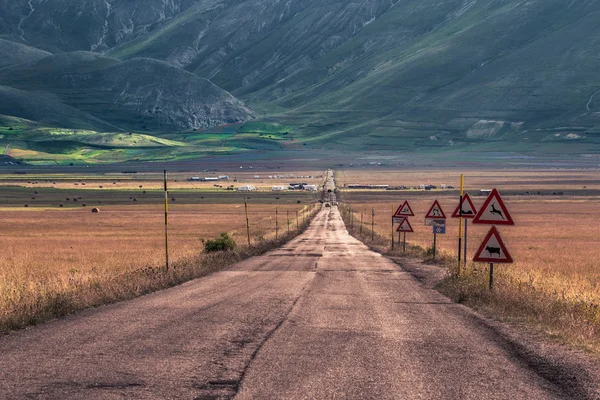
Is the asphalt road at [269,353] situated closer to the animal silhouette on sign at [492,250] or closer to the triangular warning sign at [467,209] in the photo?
the animal silhouette on sign at [492,250]

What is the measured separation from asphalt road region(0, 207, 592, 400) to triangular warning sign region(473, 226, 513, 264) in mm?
1492

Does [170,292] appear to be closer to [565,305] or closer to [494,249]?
[494,249]

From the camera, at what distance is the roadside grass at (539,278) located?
615 inches

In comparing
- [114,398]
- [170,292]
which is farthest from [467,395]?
→ [170,292]

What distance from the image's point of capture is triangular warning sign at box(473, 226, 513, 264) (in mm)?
19156

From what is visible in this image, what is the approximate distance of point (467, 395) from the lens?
32.8ft

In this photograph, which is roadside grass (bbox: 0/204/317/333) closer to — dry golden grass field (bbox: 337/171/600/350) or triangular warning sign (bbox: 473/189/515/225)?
triangular warning sign (bbox: 473/189/515/225)

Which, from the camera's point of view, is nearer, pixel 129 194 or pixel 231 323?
pixel 231 323

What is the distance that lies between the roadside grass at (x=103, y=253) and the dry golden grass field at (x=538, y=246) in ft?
28.7

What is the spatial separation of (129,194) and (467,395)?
149281mm

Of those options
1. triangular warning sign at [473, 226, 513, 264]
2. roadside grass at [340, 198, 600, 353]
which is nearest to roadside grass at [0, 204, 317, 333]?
roadside grass at [340, 198, 600, 353]

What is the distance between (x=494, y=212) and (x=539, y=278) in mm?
7915

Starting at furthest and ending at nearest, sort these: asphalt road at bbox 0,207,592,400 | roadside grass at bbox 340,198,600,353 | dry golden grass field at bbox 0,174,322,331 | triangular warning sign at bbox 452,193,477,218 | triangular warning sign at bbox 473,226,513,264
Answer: triangular warning sign at bbox 452,193,477,218
dry golden grass field at bbox 0,174,322,331
triangular warning sign at bbox 473,226,513,264
roadside grass at bbox 340,198,600,353
asphalt road at bbox 0,207,592,400

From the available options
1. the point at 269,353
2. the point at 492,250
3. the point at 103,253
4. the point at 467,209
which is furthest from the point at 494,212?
the point at 103,253
